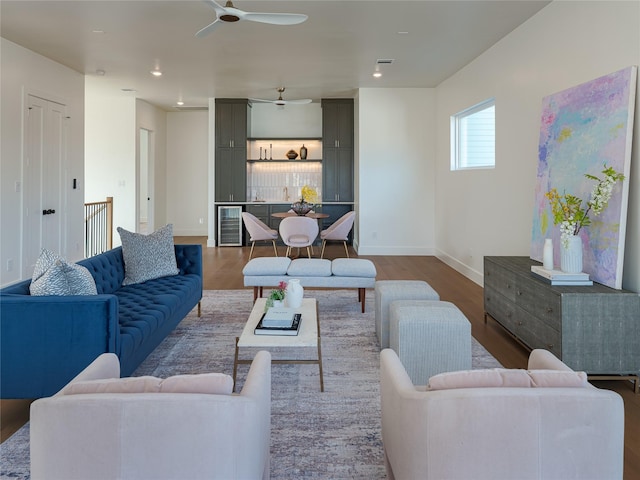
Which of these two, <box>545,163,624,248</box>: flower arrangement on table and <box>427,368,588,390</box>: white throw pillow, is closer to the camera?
<box>427,368,588,390</box>: white throw pillow

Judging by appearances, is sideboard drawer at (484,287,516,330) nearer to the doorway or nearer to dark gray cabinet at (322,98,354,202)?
dark gray cabinet at (322,98,354,202)

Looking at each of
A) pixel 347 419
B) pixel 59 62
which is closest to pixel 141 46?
pixel 59 62

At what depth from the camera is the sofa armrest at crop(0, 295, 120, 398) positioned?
2297 millimetres

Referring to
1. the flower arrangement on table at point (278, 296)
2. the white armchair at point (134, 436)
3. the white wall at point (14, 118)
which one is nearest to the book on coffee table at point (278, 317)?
the flower arrangement on table at point (278, 296)

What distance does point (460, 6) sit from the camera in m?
4.32

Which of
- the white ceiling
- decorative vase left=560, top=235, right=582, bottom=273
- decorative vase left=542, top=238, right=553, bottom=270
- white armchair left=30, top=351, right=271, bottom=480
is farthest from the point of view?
the white ceiling

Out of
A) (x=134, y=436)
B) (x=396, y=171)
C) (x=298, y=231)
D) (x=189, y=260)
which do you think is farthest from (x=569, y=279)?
(x=396, y=171)

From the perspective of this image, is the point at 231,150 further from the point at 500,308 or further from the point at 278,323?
the point at 278,323

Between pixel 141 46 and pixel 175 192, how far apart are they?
579 centimetres

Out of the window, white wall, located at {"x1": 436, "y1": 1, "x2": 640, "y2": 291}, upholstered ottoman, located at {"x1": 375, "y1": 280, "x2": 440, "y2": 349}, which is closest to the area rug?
upholstered ottoman, located at {"x1": 375, "y1": 280, "x2": 440, "y2": 349}

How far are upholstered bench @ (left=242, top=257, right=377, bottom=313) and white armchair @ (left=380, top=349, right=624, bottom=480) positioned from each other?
3191 mm

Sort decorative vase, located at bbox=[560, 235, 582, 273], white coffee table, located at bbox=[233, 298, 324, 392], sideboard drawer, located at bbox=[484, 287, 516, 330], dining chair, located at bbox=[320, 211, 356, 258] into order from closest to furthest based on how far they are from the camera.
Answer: white coffee table, located at bbox=[233, 298, 324, 392]
decorative vase, located at bbox=[560, 235, 582, 273]
sideboard drawer, located at bbox=[484, 287, 516, 330]
dining chair, located at bbox=[320, 211, 356, 258]

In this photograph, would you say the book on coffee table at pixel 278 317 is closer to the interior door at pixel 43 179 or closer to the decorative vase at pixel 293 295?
the decorative vase at pixel 293 295

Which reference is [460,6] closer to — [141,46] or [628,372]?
[628,372]
